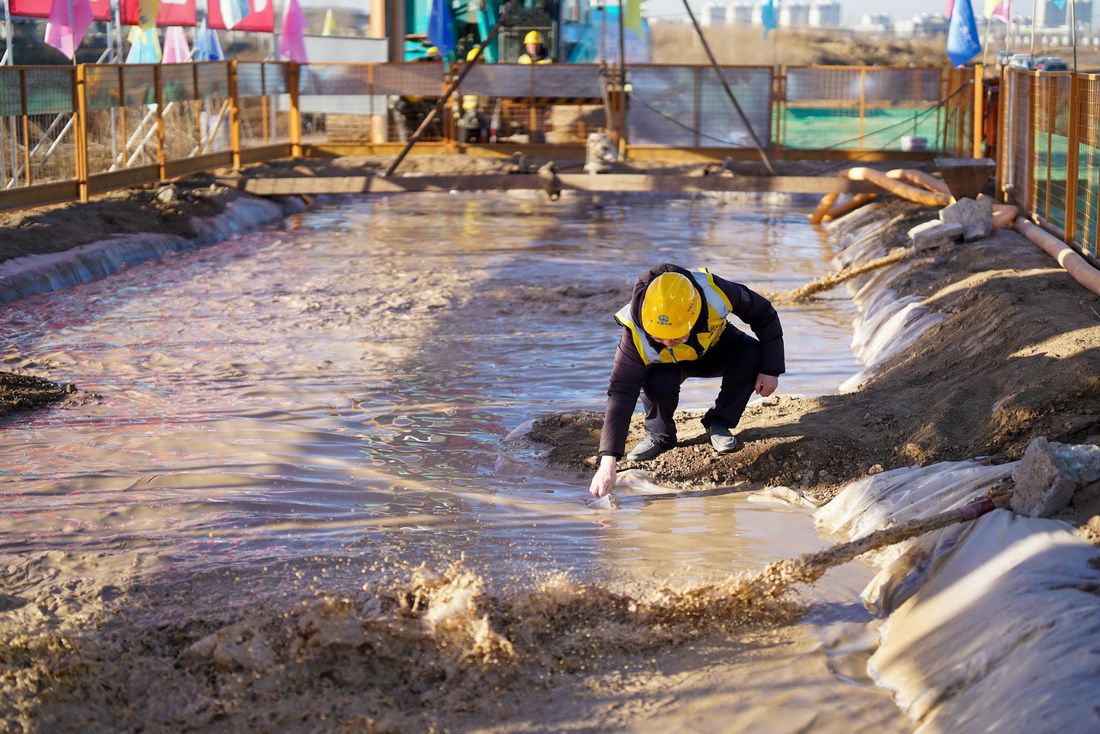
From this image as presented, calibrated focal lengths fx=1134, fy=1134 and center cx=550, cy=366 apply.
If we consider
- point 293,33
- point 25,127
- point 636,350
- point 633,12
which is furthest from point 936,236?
point 293,33

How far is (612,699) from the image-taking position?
3471 mm

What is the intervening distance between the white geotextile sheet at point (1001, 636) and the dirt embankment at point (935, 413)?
42.3 inches

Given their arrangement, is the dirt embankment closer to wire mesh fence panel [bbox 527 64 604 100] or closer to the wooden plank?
the wooden plank

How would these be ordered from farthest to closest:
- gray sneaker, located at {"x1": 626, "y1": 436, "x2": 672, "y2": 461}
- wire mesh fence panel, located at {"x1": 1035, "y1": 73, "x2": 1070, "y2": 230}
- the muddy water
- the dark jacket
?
wire mesh fence panel, located at {"x1": 1035, "y1": 73, "x2": 1070, "y2": 230} < gray sneaker, located at {"x1": 626, "y1": 436, "x2": 672, "y2": 461} < the dark jacket < the muddy water

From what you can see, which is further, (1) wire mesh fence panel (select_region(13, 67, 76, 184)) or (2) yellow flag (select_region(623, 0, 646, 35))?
(2) yellow flag (select_region(623, 0, 646, 35))

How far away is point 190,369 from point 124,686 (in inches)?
180

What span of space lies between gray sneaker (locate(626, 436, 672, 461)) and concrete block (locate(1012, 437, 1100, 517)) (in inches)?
83.0

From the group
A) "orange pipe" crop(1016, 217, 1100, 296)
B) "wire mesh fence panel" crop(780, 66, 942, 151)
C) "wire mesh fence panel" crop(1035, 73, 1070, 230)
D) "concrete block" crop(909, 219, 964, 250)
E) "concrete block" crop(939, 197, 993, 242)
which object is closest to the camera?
"orange pipe" crop(1016, 217, 1100, 296)

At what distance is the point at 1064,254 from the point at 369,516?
18.9 ft

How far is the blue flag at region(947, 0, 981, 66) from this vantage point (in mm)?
17547

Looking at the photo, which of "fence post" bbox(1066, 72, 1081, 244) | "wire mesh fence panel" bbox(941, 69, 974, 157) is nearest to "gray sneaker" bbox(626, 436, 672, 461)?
"fence post" bbox(1066, 72, 1081, 244)

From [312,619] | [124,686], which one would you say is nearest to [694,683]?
[312,619]

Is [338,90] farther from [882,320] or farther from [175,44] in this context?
[882,320]

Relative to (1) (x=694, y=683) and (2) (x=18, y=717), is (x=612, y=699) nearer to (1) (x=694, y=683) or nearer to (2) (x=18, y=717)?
(1) (x=694, y=683)
